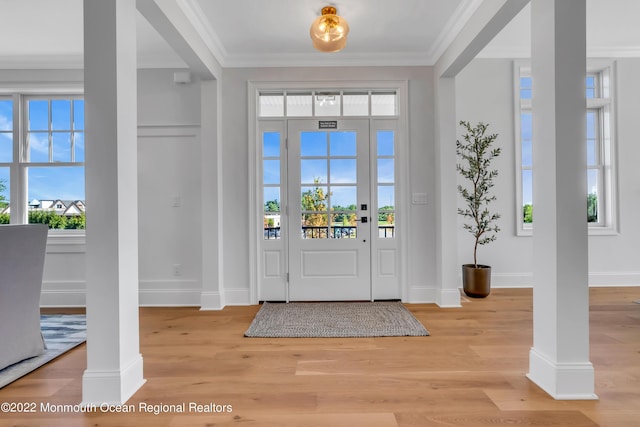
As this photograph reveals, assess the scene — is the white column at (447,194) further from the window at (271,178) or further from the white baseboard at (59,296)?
the white baseboard at (59,296)

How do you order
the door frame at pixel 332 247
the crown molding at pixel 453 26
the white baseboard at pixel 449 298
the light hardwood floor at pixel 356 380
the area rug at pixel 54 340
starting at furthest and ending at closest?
the door frame at pixel 332 247
the white baseboard at pixel 449 298
the crown molding at pixel 453 26
the area rug at pixel 54 340
the light hardwood floor at pixel 356 380

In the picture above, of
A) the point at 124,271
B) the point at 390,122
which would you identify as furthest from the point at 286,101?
the point at 124,271

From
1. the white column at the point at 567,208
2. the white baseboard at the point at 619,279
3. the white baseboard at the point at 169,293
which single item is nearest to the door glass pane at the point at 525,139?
the white baseboard at the point at 619,279

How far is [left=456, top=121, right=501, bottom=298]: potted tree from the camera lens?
409cm

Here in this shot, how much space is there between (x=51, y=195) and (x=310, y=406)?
162 inches

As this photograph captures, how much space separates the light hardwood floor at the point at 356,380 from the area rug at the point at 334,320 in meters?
0.13

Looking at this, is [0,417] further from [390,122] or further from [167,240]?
[390,122]

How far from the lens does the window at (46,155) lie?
4219 millimetres

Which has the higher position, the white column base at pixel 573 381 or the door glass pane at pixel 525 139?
the door glass pane at pixel 525 139

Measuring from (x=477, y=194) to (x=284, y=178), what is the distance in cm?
230

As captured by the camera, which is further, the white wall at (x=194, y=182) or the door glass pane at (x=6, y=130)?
the door glass pane at (x=6, y=130)

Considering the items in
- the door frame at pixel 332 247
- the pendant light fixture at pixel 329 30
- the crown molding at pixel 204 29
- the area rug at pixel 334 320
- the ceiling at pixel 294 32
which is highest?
the ceiling at pixel 294 32

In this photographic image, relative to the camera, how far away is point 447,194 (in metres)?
Answer: 3.87

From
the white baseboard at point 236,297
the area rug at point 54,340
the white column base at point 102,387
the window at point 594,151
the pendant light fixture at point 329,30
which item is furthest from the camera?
the window at point 594,151
